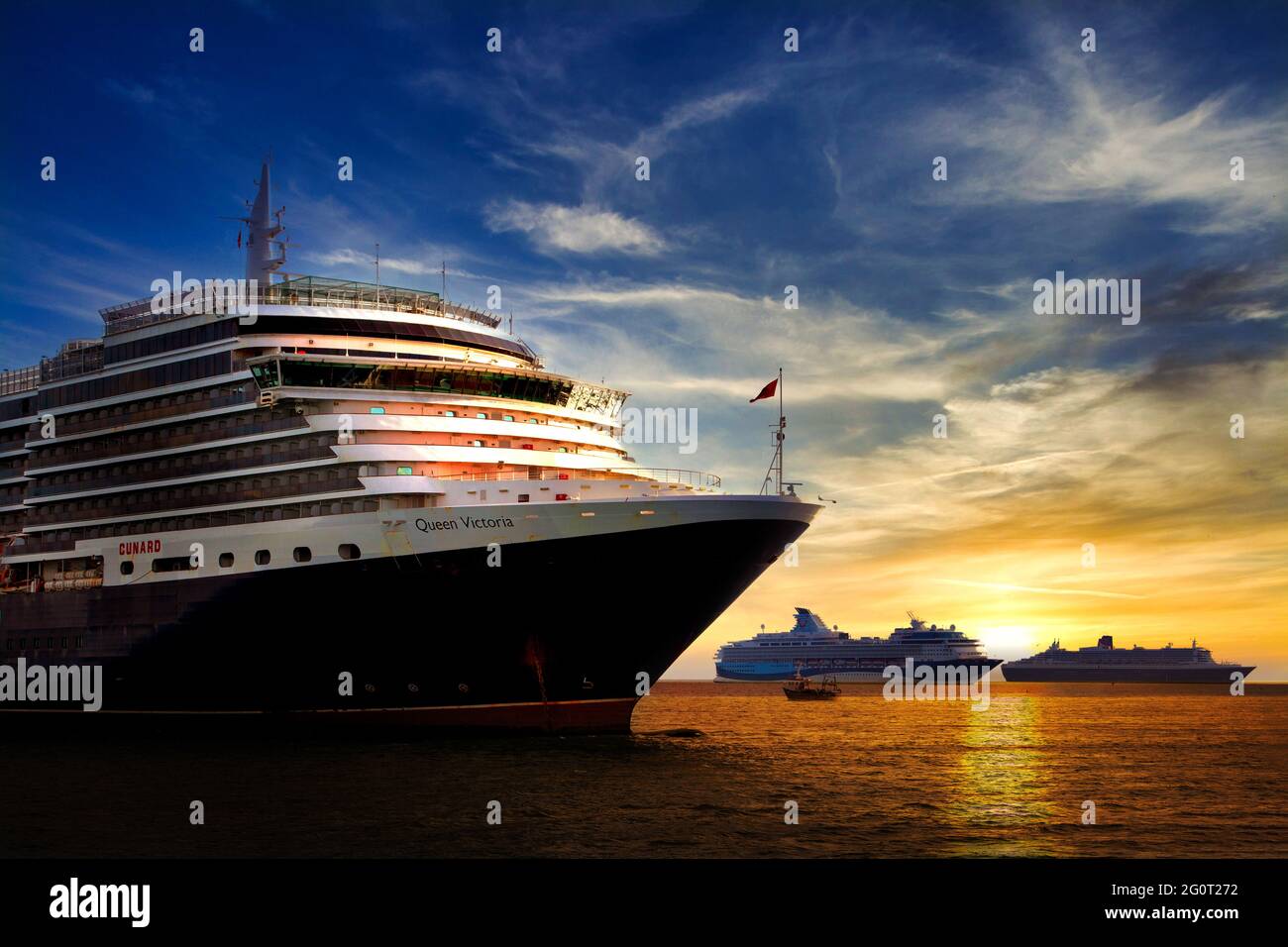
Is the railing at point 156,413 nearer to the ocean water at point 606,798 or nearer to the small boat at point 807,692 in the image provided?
the ocean water at point 606,798

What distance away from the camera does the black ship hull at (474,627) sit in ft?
128

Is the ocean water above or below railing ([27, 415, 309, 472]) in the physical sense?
below

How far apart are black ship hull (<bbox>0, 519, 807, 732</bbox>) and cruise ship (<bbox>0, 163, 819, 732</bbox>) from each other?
8 cm

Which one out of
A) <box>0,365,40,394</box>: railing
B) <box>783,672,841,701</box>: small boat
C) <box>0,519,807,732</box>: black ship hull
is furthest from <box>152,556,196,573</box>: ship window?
<box>783,672,841,701</box>: small boat

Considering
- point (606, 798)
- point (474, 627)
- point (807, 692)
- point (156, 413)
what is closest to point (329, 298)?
point (156, 413)

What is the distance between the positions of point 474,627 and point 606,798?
34.6ft

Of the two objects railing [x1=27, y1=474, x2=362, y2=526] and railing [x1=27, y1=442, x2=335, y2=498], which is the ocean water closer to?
railing [x1=27, y1=474, x2=362, y2=526]

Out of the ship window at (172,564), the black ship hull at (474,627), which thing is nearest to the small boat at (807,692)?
the black ship hull at (474,627)

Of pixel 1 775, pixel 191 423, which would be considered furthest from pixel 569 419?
pixel 1 775

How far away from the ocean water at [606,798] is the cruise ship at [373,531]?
2.61m

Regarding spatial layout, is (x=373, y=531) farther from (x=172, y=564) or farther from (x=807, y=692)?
(x=807, y=692)

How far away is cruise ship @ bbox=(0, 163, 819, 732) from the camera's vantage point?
39.0 metres

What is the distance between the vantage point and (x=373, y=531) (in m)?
39.5
